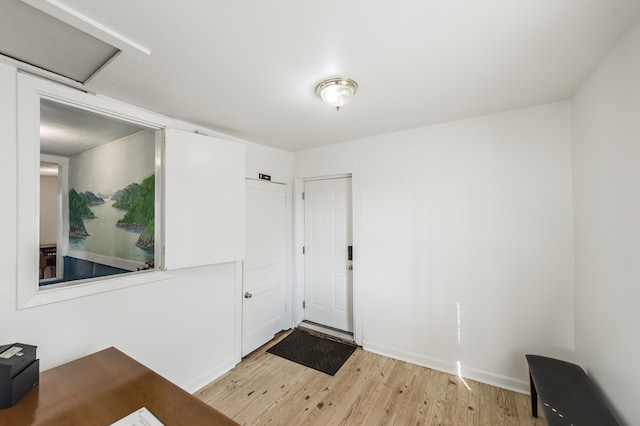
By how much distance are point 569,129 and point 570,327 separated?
5.09 ft

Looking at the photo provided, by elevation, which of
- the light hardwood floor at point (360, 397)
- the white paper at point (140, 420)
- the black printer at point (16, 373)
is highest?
the black printer at point (16, 373)

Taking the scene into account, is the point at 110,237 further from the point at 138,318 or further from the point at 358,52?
the point at 358,52

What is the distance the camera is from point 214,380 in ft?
7.65

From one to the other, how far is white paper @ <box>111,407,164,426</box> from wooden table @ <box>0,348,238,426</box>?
0.06ft

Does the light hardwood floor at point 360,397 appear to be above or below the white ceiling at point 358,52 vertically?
below

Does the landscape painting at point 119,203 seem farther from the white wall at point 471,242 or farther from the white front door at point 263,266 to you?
the white wall at point 471,242

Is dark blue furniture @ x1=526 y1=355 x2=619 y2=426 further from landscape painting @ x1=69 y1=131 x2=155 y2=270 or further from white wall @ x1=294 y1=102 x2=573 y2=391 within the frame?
landscape painting @ x1=69 y1=131 x2=155 y2=270

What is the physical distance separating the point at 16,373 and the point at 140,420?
0.61 metres

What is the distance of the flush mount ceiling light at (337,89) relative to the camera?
1591mm

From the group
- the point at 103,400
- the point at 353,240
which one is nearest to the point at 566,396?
the point at 353,240

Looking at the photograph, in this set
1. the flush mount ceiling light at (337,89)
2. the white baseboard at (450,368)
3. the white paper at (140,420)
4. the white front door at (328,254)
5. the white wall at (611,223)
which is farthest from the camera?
the white front door at (328,254)

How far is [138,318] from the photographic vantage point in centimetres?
185

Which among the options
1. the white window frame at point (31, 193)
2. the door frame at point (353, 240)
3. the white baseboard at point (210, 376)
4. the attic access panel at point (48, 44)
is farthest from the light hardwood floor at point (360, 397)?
the attic access panel at point (48, 44)

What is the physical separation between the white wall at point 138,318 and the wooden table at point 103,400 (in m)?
0.30
